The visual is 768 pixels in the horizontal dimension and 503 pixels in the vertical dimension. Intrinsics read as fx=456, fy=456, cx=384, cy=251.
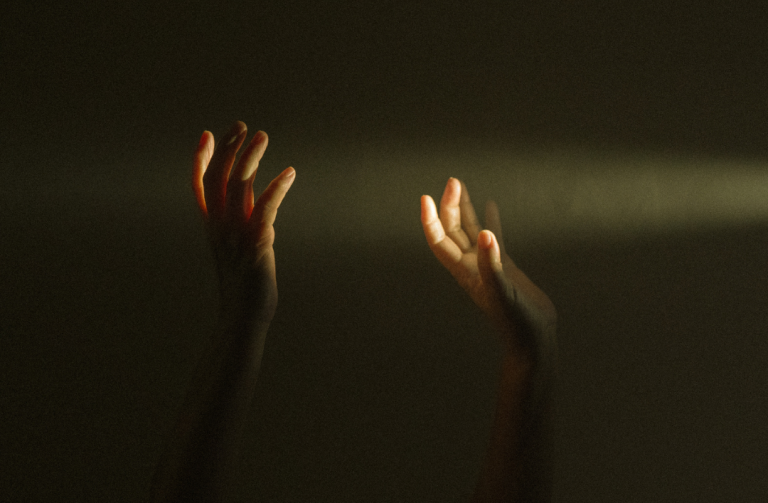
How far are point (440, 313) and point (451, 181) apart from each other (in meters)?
0.24

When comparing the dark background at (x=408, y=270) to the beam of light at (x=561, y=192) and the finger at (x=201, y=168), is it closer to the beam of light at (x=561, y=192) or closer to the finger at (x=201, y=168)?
the beam of light at (x=561, y=192)

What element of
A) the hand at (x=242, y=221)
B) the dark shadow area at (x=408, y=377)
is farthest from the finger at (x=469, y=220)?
the hand at (x=242, y=221)

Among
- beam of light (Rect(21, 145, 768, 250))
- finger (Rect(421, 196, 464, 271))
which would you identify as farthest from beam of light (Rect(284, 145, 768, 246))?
finger (Rect(421, 196, 464, 271))

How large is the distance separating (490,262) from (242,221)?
0.33 metres

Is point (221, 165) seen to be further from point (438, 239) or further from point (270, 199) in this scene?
point (438, 239)

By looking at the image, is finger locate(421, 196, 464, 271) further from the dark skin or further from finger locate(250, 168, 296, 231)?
finger locate(250, 168, 296, 231)

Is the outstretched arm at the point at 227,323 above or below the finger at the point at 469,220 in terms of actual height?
below

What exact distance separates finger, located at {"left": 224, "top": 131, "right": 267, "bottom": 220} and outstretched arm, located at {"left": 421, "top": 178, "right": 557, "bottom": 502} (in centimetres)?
25

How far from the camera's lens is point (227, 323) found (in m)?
0.61

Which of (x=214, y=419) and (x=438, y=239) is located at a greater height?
(x=438, y=239)

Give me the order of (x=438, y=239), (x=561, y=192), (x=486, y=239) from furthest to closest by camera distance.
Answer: (x=561, y=192) → (x=438, y=239) → (x=486, y=239)

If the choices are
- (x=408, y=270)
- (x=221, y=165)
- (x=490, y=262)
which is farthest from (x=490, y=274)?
(x=221, y=165)

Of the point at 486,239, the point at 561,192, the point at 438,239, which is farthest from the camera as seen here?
the point at 561,192

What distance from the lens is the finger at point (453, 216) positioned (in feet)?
2.32
